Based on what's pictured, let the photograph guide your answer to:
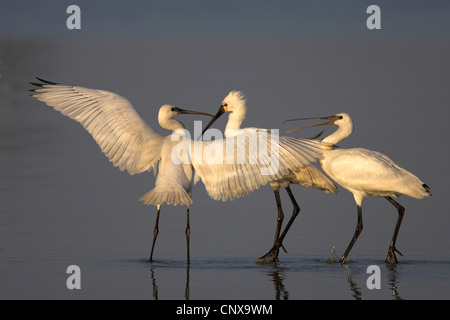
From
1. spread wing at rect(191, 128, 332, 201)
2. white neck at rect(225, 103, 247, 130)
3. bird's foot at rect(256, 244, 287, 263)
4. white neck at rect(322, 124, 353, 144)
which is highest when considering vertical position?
white neck at rect(225, 103, 247, 130)

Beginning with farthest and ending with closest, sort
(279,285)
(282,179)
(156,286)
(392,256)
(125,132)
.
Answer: (282,179) < (125,132) < (392,256) < (279,285) < (156,286)

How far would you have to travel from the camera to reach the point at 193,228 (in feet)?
44.0

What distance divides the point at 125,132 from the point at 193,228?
1890 millimetres

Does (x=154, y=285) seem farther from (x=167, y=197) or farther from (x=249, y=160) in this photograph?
(x=249, y=160)

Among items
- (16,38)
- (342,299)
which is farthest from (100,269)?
(16,38)

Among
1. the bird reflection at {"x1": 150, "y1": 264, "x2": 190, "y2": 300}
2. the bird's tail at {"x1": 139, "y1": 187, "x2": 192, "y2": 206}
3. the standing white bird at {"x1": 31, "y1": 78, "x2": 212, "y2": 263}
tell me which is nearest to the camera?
the bird reflection at {"x1": 150, "y1": 264, "x2": 190, "y2": 300}

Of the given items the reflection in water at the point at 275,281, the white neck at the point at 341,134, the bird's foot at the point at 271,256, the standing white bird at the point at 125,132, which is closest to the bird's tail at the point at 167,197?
the standing white bird at the point at 125,132

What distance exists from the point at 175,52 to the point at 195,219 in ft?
57.1

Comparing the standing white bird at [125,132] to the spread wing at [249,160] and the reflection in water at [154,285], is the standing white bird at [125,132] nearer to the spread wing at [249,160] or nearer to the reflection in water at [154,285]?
the spread wing at [249,160]

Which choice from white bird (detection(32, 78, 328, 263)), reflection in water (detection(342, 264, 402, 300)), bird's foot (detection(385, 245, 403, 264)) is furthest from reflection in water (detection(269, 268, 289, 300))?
bird's foot (detection(385, 245, 403, 264))

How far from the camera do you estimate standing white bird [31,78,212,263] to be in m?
11.9

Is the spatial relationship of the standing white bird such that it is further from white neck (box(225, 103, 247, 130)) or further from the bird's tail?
white neck (box(225, 103, 247, 130))

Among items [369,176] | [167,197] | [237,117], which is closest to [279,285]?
[167,197]

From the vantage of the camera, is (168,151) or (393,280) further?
(168,151)
